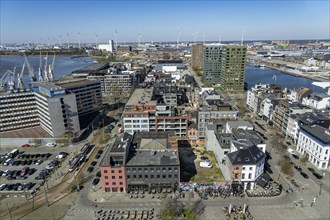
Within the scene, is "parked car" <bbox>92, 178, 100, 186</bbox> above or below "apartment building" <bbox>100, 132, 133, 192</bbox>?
below

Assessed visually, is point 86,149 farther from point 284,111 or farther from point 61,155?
point 284,111

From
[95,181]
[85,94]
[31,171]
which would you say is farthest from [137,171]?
[85,94]

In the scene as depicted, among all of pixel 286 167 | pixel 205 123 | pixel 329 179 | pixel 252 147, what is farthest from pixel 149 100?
pixel 329 179

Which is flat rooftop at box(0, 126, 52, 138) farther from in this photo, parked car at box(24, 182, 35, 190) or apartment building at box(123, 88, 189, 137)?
apartment building at box(123, 88, 189, 137)

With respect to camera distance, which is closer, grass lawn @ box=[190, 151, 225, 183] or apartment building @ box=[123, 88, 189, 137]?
grass lawn @ box=[190, 151, 225, 183]

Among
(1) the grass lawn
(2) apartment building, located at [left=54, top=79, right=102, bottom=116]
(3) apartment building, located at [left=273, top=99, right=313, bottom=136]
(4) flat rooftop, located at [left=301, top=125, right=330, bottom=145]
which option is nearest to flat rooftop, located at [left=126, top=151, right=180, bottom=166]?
(1) the grass lawn

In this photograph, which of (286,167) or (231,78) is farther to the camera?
(231,78)

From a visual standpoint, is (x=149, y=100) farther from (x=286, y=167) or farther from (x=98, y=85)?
(x=286, y=167)
